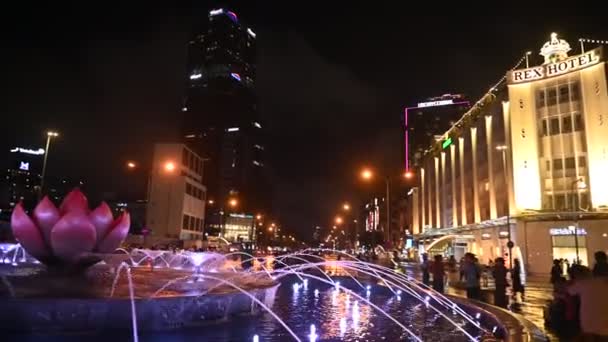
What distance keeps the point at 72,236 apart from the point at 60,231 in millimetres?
318

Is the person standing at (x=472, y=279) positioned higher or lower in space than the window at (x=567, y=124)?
lower

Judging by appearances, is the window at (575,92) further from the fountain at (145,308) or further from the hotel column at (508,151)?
the fountain at (145,308)

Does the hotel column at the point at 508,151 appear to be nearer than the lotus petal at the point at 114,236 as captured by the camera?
No

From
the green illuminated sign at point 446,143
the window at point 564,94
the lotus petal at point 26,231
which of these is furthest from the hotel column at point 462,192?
the lotus petal at point 26,231

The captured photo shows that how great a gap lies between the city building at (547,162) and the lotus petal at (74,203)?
33.7m

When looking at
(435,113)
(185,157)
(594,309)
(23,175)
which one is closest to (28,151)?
(23,175)

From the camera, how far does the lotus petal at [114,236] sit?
14.0 meters

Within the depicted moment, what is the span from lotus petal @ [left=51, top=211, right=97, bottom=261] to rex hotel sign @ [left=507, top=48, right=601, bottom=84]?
43313mm

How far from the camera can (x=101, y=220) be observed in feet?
46.0

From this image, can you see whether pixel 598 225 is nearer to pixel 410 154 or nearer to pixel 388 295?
pixel 388 295

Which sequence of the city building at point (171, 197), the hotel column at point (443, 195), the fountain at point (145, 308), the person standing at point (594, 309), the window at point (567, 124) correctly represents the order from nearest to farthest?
the person standing at point (594, 309) < the fountain at point (145, 308) < the window at point (567, 124) < the hotel column at point (443, 195) < the city building at point (171, 197)

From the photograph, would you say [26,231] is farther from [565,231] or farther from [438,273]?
[565,231]

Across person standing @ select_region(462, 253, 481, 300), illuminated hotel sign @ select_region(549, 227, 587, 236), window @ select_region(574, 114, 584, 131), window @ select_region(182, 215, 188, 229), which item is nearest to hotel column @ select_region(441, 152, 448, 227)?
illuminated hotel sign @ select_region(549, 227, 587, 236)

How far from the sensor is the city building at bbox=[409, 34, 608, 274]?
42.0 metres
